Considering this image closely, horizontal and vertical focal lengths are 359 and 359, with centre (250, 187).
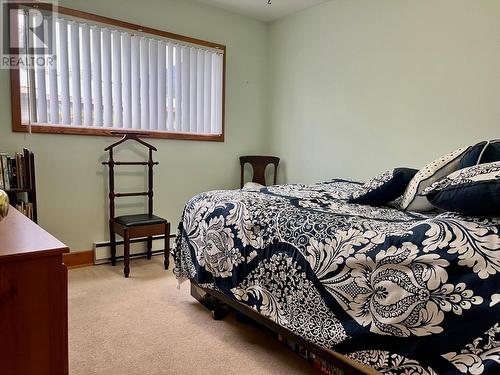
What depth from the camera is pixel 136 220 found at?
2924mm

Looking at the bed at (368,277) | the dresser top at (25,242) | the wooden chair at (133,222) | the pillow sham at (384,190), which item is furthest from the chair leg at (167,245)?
the dresser top at (25,242)

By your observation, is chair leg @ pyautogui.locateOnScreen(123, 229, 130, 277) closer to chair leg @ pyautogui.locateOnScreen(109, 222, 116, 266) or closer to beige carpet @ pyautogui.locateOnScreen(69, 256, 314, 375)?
beige carpet @ pyautogui.locateOnScreen(69, 256, 314, 375)

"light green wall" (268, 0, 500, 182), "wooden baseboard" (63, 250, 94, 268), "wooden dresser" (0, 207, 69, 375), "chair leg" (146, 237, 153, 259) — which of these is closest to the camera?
"wooden dresser" (0, 207, 69, 375)

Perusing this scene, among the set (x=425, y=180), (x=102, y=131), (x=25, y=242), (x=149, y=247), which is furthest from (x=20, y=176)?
(x=425, y=180)

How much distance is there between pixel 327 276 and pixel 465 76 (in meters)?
1.89

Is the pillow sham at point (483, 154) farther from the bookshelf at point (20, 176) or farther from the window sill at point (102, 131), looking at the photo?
the bookshelf at point (20, 176)

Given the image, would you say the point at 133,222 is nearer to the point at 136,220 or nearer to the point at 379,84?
the point at 136,220

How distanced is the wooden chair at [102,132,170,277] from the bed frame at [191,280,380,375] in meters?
0.71

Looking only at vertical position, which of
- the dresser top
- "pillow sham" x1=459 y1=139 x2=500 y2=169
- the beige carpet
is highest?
"pillow sham" x1=459 y1=139 x2=500 y2=169

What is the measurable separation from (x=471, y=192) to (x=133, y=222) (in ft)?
7.74

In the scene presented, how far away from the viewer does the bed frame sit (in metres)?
1.33

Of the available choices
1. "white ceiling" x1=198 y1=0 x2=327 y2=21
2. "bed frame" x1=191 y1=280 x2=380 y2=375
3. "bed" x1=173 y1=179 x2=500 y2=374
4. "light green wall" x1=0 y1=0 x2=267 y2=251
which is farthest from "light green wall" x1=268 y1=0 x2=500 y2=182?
"bed frame" x1=191 y1=280 x2=380 y2=375

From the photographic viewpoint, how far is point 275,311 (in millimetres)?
1650

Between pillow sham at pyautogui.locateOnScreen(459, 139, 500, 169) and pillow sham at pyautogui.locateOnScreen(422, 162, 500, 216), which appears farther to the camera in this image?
pillow sham at pyautogui.locateOnScreen(459, 139, 500, 169)
